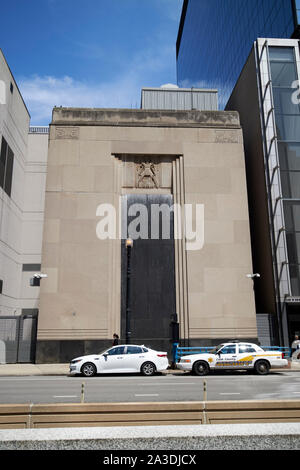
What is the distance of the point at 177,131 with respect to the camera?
27219 mm

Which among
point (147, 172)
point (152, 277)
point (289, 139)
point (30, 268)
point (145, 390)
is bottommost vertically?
point (145, 390)

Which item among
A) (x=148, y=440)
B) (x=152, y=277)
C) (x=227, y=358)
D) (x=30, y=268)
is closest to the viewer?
(x=148, y=440)

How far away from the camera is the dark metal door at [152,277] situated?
24.2 metres

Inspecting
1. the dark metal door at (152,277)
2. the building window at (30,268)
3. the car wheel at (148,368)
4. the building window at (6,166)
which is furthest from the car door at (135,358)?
the building window at (30,268)

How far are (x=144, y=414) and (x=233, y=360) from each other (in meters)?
14.3

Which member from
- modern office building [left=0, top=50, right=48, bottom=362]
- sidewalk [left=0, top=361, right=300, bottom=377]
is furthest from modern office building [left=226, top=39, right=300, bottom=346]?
modern office building [left=0, top=50, right=48, bottom=362]

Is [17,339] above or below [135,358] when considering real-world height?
above

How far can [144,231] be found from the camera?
25844 mm

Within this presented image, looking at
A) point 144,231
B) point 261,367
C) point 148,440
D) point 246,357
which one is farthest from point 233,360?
point 148,440

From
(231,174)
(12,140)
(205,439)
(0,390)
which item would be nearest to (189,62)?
(12,140)

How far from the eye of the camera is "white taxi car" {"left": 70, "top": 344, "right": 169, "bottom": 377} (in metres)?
17.6

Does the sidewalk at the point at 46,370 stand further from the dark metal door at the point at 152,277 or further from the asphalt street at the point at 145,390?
the dark metal door at the point at 152,277

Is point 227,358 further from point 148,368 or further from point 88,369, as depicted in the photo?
point 88,369
